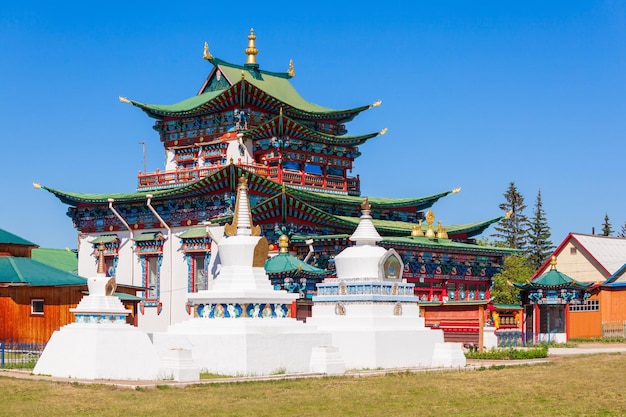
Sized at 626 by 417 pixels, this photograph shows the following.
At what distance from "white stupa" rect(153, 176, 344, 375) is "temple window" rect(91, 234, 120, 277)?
2420cm

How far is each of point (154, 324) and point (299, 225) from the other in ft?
30.0

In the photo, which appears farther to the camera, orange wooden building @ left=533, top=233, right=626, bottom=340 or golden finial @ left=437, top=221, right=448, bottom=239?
orange wooden building @ left=533, top=233, right=626, bottom=340

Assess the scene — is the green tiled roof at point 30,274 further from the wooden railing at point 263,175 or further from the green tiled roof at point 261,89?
the green tiled roof at point 261,89

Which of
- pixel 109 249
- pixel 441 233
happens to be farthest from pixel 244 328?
pixel 109 249

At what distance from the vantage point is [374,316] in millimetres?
36062

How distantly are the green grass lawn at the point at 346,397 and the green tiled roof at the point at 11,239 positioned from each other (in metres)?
16.2

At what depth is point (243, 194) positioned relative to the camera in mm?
35625

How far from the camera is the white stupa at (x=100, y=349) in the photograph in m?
30.1

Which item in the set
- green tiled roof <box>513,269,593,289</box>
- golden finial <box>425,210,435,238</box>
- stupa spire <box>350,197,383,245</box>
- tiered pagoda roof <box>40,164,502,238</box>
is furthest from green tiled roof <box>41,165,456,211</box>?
stupa spire <box>350,197,383,245</box>

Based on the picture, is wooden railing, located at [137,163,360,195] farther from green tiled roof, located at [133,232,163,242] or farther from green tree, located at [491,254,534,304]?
green tree, located at [491,254,534,304]

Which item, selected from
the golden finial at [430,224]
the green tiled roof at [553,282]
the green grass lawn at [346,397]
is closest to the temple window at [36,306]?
the green grass lawn at [346,397]

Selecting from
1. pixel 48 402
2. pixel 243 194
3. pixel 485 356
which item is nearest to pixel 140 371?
pixel 48 402

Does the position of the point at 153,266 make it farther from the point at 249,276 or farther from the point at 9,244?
the point at 249,276

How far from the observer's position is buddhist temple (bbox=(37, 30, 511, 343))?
2077 inches
